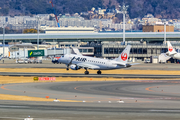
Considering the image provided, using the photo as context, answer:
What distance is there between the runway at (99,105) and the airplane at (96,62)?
2947 centimetres

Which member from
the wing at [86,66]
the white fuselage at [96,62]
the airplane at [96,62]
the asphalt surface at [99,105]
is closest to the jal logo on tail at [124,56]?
the airplane at [96,62]

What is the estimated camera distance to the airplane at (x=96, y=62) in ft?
275

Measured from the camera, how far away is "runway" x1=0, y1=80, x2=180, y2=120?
32.9 meters

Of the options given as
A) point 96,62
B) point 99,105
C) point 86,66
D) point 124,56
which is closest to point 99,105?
point 99,105

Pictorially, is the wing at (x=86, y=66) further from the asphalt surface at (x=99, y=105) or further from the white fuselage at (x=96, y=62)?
the asphalt surface at (x=99, y=105)

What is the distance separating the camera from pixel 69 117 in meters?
32.2

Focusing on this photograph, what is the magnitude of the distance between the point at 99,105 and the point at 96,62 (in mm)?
47777

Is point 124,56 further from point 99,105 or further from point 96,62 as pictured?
point 99,105

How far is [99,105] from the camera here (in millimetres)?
38844

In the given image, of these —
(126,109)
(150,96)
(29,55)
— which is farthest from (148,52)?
(126,109)

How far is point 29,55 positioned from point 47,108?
164 m

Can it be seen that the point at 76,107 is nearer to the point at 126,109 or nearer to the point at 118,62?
the point at 126,109

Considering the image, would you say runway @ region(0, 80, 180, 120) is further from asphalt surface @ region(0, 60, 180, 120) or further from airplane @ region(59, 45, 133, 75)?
airplane @ region(59, 45, 133, 75)

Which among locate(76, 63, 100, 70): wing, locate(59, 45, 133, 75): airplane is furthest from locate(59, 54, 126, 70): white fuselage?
locate(76, 63, 100, 70): wing
